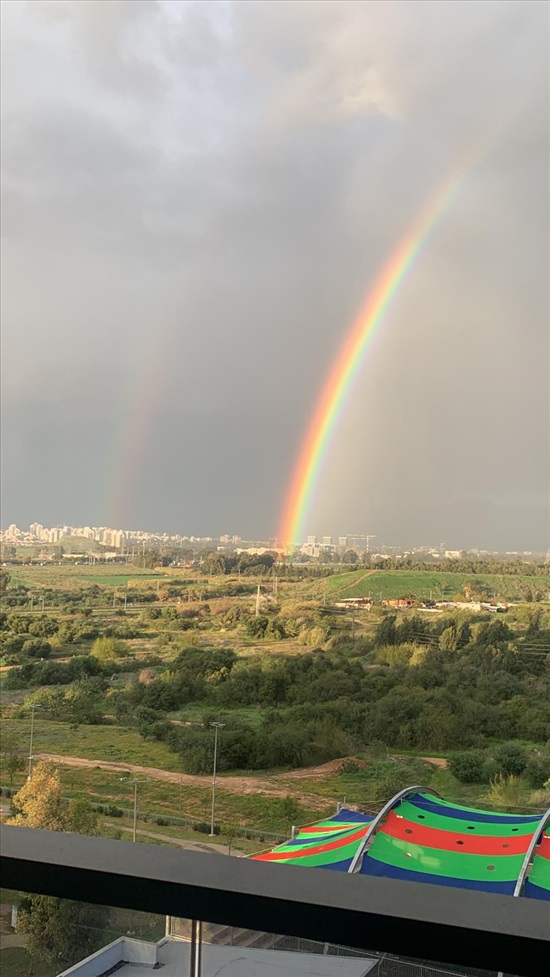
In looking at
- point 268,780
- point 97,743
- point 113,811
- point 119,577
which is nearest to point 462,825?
point 268,780

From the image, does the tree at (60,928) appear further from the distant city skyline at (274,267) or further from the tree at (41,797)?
the tree at (41,797)

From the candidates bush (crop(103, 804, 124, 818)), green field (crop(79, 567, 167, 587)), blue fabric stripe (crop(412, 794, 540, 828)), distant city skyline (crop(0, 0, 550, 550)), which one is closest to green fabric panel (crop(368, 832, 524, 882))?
blue fabric stripe (crop(412, 794, 540, 828))

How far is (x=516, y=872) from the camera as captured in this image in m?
4.89

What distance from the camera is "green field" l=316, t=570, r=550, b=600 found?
802 centimetres

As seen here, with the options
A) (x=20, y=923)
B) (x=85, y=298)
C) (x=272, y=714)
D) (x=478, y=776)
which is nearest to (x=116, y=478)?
(x=85, y=298)

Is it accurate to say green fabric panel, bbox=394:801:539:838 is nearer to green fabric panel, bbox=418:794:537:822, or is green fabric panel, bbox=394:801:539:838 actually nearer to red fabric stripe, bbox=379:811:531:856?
red fabric stripe, bbox=379:811:531:856

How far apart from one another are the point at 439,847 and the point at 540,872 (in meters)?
0.91

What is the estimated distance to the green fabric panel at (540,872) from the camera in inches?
184

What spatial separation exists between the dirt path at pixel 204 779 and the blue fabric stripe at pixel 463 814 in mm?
1371

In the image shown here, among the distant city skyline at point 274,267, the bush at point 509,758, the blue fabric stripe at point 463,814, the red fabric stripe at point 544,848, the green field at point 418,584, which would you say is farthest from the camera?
the green field at point 418,584

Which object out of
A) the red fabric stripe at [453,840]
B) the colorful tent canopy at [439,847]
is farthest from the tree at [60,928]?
the red fabric stripe at [453,840]

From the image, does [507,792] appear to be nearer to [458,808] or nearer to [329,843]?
[458,808]

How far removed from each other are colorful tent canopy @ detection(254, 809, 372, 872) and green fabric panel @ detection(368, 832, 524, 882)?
8.2 inches

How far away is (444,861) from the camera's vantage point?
5430mm
